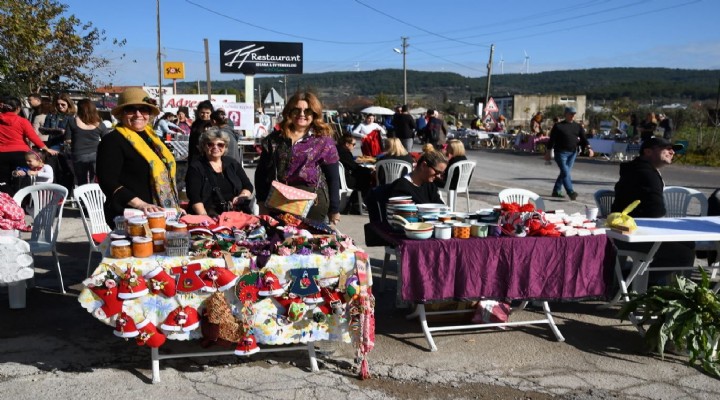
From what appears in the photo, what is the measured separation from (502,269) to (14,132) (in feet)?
22.6

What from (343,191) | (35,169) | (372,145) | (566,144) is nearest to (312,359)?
(343,191)

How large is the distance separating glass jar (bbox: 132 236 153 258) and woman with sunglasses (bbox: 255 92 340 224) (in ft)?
4.22

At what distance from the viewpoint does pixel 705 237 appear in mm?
4605

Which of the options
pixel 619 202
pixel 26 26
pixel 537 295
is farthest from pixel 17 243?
pixel 26 26

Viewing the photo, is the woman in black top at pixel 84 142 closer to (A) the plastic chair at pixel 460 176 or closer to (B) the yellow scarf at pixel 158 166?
(B) the yellow scarf at pixel 158 166

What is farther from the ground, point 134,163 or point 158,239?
point 134,163

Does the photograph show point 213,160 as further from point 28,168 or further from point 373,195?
point 28,168

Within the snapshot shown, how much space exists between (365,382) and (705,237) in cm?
271

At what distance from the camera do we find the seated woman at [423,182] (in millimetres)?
4926

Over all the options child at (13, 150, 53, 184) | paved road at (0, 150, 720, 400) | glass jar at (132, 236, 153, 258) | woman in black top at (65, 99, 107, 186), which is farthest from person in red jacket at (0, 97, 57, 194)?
glass jar at (132, 236, 153, 258)

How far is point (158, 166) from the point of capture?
175 inches

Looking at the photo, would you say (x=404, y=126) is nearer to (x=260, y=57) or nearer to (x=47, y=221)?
(x=47, y=221)

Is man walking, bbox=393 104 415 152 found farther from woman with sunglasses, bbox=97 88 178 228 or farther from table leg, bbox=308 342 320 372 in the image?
table leg, bbox=308 342 320 372

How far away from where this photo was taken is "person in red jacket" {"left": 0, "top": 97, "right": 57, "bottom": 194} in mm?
8227
